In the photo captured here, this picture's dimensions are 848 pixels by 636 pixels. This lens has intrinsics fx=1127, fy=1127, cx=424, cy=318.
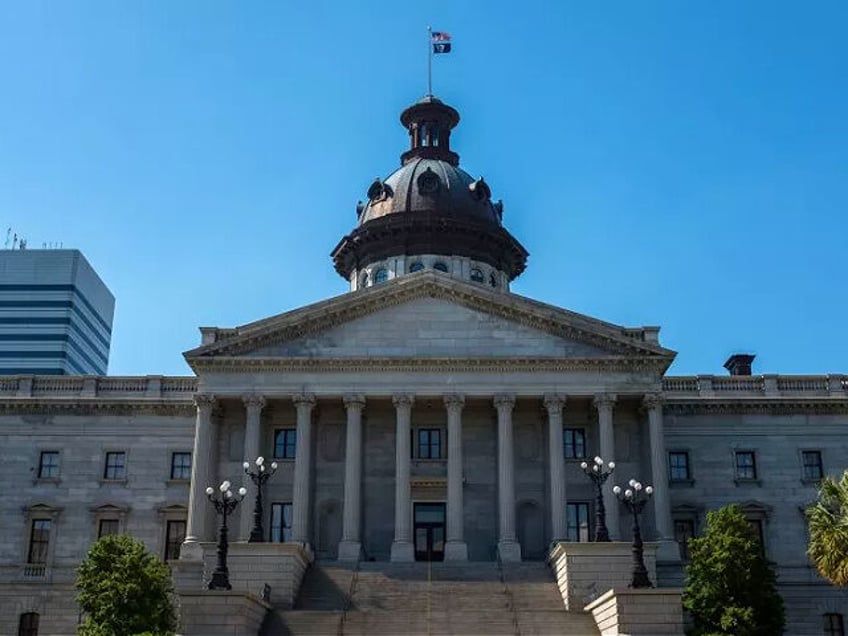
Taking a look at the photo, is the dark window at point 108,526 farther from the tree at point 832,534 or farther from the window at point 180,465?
the tree at point 832,534

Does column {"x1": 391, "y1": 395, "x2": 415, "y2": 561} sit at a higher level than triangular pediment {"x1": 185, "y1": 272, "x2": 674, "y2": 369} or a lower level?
lower

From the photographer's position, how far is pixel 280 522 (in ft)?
179

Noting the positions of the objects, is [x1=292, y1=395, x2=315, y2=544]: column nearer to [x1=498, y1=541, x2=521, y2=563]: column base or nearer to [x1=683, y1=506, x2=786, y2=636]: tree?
[x1=498, y1=541, x2=521, y2=563]: column base

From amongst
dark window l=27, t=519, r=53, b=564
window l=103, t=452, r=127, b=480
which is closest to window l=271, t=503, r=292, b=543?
window l=103, t=452, r=127, b=480

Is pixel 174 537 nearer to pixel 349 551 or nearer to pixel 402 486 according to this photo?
pixel 349 551

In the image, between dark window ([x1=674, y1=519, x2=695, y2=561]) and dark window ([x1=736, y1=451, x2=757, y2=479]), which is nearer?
dark window ([x1=674, y1=519, x2=695, y2=561])

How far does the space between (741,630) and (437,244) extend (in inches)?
1389

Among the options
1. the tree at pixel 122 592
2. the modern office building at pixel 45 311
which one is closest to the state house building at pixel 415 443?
the tree at pixel 122 592

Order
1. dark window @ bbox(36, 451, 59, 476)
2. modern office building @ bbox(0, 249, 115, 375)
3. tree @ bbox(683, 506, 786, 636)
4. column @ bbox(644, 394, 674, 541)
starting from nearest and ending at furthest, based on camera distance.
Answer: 1. tree @ bbox(683, 506, 786, 636)
2. column @ bbox(644, 394, 674, 541)
3. dark window @ bbox(36, 451, 59, 476)
4. modern office building @ bbox(0, 249, 115, 375)

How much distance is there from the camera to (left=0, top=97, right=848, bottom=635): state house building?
53031mm

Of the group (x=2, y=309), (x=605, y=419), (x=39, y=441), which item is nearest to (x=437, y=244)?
(x=605, y=419)

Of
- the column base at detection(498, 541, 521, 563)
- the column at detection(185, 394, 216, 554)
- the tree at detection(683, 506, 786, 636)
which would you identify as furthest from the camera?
the column at detection(185, 394, 216, 554)

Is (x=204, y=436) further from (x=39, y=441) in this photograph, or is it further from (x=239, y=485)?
(x=39, y=441)

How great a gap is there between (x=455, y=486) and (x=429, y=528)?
3.85m
